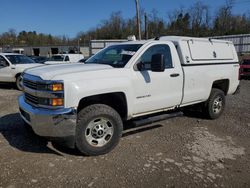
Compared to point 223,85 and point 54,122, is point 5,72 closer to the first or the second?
point 54,122

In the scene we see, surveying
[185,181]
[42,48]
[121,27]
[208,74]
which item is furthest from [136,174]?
[42,48]

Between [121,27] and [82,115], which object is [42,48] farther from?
[82,115]

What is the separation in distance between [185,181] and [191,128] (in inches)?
102

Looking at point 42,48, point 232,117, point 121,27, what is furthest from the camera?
point 42,48

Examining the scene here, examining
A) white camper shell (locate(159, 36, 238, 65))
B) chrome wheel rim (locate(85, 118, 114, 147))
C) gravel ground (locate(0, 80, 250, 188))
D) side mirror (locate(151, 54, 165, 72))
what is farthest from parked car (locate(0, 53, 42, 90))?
side mirror (locate(151, 54, 165, 72))

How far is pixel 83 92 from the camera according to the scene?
13.5 feet

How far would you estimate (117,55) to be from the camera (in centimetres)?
528

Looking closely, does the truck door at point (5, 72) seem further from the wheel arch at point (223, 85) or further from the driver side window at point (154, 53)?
the wheel arch at point (223, 85)

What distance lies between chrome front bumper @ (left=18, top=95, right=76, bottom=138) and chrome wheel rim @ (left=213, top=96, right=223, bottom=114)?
415cm

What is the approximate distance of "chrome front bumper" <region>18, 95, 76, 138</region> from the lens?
400 cm

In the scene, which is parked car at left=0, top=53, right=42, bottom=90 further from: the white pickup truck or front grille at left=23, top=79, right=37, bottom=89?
front grille at left=23, top=79, right=37, bottom=89

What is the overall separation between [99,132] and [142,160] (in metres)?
0.85

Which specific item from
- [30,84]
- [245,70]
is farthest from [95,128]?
[245,70]

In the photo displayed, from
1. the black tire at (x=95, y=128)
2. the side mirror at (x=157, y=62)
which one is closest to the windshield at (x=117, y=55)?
the side mirror at (x=157, y=62)
